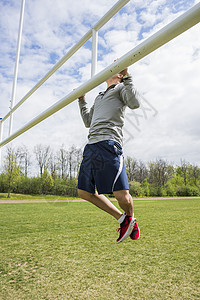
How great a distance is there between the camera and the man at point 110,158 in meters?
1.57

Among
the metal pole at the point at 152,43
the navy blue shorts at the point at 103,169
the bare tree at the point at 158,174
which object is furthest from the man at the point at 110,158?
the bare tree at the point at 158,174

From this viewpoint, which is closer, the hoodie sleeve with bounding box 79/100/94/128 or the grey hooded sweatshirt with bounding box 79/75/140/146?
the grey hooded sweatshirt with bounding box 79/75/140/146

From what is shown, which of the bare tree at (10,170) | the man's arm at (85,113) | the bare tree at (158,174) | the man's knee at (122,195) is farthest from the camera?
the bare tree at (158,174)

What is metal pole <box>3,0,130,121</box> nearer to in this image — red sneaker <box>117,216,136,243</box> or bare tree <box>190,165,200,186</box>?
red sneaker <box>117,216,136,243</box>

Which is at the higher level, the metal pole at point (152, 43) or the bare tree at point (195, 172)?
the bare tree at point (195, 172)

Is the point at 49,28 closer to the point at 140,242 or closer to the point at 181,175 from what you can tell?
the point at 140,242

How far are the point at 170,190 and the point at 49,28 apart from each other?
29744 mm

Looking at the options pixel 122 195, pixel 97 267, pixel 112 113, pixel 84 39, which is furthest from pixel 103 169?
pixel 97 267

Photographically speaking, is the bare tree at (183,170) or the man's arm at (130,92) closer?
the man's arm at (130,92)

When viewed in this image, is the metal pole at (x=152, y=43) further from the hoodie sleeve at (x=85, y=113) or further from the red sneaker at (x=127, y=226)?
the red sneaker at (x=127, y=226)

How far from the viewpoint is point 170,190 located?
30.0m

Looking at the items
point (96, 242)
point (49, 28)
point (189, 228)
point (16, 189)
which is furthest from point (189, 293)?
point (16, 189)

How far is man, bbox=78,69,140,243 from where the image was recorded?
1.57m

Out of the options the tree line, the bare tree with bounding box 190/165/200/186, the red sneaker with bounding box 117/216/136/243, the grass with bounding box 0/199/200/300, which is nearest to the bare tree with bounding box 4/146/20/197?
the tree line
